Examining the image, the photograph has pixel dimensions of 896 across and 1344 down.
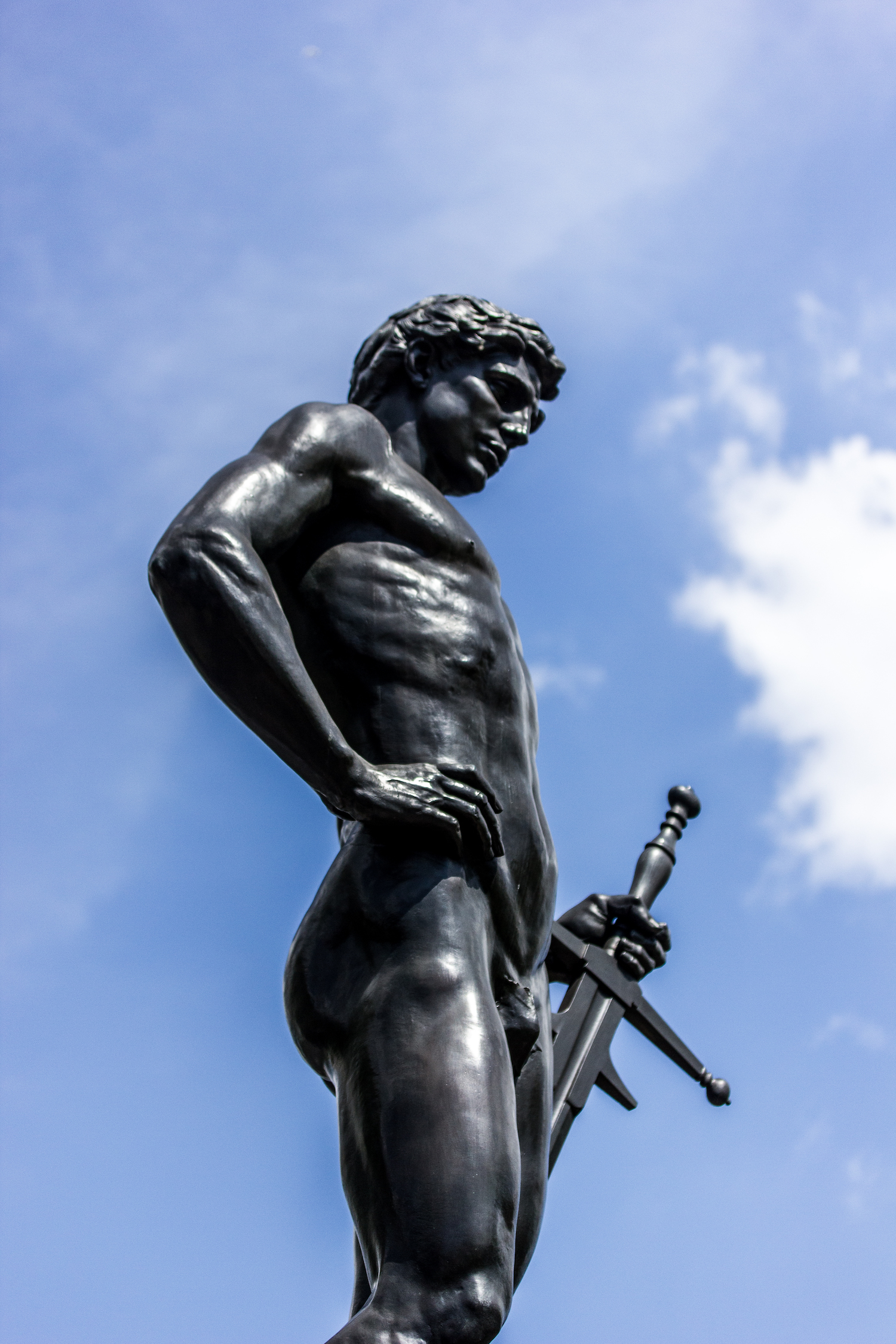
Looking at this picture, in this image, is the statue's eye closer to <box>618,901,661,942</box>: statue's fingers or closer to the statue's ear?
the statue's ear

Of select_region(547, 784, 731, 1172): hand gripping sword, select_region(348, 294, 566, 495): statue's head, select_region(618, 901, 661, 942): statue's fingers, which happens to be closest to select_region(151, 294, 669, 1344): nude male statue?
select_region(348, 294, 566, 495): statue's head

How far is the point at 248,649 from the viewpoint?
3900mm

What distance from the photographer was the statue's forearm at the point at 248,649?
3.90 metres

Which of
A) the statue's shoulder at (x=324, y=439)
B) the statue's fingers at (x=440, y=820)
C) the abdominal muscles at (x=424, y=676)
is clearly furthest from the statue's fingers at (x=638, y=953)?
the statue's fingers at (x=440, y=820)

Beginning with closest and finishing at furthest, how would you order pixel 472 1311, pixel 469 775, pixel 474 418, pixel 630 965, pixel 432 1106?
pixel 472 1311 → pixel 432 1106 → pixel 469 775 → pixel 474 418 → pixel 630 965

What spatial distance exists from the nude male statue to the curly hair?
22.9 inches

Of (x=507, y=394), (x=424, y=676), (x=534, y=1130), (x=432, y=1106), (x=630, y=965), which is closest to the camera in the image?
(x=432, y=1106)

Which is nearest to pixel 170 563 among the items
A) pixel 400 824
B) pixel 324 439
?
pixel 324 439

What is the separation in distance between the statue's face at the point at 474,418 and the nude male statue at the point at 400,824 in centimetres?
23

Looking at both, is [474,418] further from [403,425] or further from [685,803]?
[685,803]

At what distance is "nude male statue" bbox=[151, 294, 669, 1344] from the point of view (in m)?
3.44

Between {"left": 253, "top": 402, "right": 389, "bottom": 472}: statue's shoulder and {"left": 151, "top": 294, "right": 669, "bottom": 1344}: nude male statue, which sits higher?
{"left": 253, "top": 402, "right": 389, "bottom": 472}: statue's shoulder

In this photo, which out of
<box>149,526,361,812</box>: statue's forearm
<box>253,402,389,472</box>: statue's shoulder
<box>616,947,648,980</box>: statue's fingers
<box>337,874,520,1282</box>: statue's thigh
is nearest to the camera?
<box>337,874,520,1282</box>: statue's thigh

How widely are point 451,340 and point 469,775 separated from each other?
1915 millimetres
